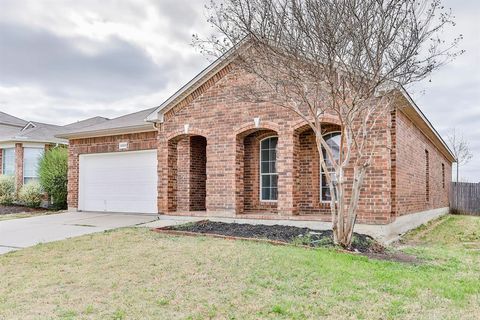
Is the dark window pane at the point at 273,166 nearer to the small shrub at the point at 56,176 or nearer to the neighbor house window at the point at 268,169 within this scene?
the neighbor house window at the point at 268,169

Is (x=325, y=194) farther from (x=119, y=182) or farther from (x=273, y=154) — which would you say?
(x=119, y=182)

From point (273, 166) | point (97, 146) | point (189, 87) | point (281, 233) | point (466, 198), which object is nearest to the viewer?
point (281, 233)

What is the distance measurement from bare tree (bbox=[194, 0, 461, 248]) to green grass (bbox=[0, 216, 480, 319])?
202 cm

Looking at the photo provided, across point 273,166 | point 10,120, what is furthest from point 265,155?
point 10,120

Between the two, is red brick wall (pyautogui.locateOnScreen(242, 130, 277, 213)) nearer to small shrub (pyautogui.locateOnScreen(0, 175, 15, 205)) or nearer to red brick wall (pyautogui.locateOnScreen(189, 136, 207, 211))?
red brick wall (pyautogui.locateOnScreen(189, 136, 207, 211))

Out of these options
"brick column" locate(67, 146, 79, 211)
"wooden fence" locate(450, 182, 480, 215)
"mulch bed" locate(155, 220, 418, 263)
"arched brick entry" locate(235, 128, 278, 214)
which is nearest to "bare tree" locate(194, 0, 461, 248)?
"mulch bed" locate(155, 220, 418, 263)

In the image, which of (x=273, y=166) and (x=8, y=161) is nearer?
(x=273, y=166)

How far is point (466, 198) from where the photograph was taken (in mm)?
22469

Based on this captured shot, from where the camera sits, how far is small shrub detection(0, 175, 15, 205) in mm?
19734

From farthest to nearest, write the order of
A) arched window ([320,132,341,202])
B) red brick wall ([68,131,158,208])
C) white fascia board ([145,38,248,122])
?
red brick wall ([68,131,158,208])
white fascia board ([145,38,248,122])
arched window ([320,132,341,202])

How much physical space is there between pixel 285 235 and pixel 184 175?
5603 mm

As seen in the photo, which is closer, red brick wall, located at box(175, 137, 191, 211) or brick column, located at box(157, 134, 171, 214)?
brick column, located at box(157, 134, 171, 214)

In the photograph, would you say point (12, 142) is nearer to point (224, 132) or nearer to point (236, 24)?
point (224, 132)

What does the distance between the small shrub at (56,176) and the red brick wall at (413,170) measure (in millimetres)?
14522
